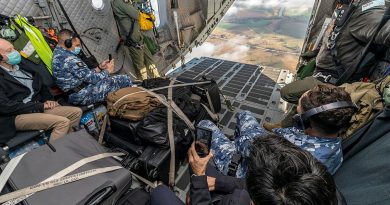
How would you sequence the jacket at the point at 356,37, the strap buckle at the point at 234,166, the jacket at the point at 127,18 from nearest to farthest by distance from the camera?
the strap buckle at the point at 234,166 < the jacket at the point at 356,37 < the jacket at the point at 127,18

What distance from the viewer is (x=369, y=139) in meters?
1.23

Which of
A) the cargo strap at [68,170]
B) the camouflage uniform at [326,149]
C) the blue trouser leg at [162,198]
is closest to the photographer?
the cargo strap at [68,170]

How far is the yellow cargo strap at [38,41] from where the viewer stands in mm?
2553

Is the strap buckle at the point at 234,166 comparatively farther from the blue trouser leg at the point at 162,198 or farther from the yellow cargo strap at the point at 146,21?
the yellow cargo strap at the point at 146,21

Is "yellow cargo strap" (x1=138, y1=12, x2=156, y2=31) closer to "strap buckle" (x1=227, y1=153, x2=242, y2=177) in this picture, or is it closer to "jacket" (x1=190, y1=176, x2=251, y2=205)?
"strap buckle" (x1=227, y1=153, x2=242, y2=177)

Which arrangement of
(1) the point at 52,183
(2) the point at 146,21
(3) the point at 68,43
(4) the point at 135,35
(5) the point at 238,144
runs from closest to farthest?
(1) the point at 52,183, (5) the point at 238,144, (3) the point at 68,43, (4) the point at 135,35, (2) the point at 146,21

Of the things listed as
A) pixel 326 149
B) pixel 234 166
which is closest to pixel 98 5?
pixel 234 166

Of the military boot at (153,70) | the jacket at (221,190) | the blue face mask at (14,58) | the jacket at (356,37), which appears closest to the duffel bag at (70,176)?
the jacket at (221,190)

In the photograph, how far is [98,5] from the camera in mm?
3850

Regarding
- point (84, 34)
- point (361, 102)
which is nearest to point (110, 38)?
point (84, 34)

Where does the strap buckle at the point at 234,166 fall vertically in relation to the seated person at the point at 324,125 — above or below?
below

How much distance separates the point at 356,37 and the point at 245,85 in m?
2.26

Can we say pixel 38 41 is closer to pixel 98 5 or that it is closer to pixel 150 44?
pixel 98 5

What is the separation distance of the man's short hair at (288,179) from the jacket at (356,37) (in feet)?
5.55
